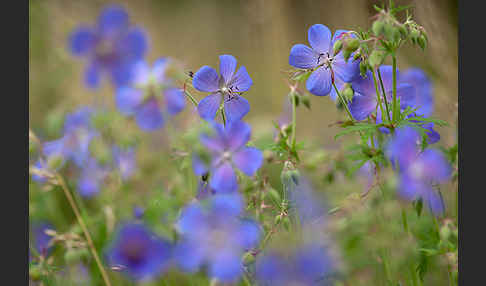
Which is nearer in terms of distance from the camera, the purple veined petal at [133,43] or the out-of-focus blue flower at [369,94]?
the out-of-focus blue flower at [369,94]

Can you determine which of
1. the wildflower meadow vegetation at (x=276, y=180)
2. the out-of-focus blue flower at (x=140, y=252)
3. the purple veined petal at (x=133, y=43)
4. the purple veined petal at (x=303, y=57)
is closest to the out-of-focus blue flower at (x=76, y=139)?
the wildflower meadow vegetation at (x=276, y=180)

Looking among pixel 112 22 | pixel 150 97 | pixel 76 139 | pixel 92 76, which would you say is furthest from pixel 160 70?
pixel 112 22

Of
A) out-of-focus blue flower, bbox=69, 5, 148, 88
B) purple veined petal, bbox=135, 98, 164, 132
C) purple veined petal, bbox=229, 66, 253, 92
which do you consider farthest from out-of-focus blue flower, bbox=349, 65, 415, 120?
out-of-focus blue flower, bbox=69, 5, 148, 88

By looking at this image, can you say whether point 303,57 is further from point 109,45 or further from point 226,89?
point 109,45

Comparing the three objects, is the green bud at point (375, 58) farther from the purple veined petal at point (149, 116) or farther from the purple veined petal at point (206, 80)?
the purple veined petal at point (149, 116)

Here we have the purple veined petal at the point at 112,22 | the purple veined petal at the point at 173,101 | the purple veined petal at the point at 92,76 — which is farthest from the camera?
the purple veined petal at the point at 112,22

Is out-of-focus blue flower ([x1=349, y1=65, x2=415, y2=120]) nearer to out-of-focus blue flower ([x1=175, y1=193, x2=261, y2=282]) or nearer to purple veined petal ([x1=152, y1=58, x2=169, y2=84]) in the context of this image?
out-of-focus blue flower ([x1=175, y1=193, x2=261, y2=282])

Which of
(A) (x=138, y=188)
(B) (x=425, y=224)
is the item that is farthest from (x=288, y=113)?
(B) (x=425, y=224)
